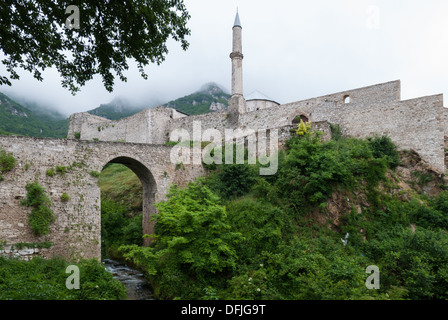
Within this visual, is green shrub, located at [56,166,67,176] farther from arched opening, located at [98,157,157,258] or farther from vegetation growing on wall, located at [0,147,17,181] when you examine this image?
arched opening, located at [98,157,157,258]

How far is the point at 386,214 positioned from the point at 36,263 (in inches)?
573

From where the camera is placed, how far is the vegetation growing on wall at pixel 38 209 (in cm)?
1195

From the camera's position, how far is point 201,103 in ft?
294

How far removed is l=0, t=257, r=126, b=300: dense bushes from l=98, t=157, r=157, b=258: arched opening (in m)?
4.67

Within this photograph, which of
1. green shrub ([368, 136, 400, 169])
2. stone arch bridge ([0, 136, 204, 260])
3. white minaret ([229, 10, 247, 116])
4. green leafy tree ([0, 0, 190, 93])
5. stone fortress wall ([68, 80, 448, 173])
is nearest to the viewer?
green leafy tree ([0, 0, 190, 93])

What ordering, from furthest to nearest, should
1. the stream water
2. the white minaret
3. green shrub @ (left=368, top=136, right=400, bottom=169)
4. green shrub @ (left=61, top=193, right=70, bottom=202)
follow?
the white minaret, green shrub @ (left=368, top=136, right=400, bottom=169), green shrub @ (left=61, top=193, right=70, bottom=202), the stream water

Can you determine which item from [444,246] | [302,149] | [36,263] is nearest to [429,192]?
[444,246]

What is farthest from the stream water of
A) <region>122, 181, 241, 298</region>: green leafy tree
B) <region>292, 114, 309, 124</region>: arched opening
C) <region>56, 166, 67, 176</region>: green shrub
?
<region>292, 114, 309, 124</region>: arched opening

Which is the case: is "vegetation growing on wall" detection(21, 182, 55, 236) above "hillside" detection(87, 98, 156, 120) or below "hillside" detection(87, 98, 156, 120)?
below

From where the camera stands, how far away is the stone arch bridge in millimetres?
11758

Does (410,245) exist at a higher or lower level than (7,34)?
lower

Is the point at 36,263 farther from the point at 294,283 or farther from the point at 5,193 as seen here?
Answer: the point at 294,283

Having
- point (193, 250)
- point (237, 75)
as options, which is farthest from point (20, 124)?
point (193, 250)
